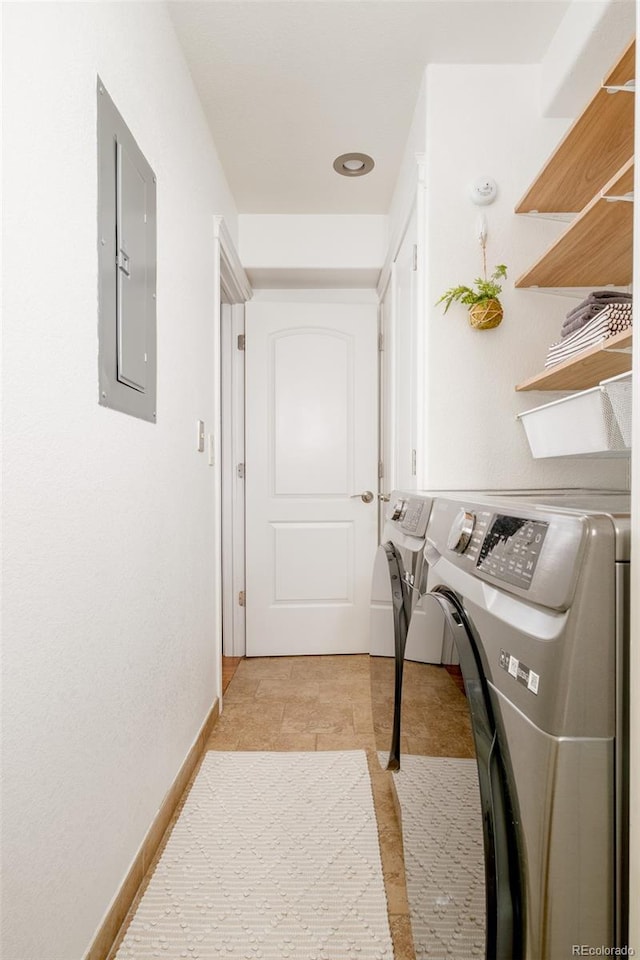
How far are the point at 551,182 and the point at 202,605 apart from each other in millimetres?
1819

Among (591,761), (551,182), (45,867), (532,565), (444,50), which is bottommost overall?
A: (45,867)

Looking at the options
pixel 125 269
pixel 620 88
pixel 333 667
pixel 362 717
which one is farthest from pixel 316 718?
pixel 620 88

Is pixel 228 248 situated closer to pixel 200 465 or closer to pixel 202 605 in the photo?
pixel 200 465

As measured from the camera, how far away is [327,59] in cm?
187

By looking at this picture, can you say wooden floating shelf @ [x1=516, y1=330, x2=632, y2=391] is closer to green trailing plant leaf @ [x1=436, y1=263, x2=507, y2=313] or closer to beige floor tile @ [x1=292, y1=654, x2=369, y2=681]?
green trailing plant leaf @ [x1=436, y1=263, x2=507, y2=313]

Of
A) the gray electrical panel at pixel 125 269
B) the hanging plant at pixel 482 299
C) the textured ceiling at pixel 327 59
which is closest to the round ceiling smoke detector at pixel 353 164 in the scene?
the textured ceiling at pixel 327 59

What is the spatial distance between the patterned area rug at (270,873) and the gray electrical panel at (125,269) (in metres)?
1.15

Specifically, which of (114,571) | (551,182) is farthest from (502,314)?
(114,571)

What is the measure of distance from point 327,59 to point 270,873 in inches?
95.1

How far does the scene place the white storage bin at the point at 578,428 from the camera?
4.02 feet

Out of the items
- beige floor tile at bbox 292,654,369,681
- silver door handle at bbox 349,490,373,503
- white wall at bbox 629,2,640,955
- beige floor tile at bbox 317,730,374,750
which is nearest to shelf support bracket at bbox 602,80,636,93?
white wall at bbox 629,2,640,955

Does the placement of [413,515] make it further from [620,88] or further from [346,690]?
[346,690]

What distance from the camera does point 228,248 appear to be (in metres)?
2.55

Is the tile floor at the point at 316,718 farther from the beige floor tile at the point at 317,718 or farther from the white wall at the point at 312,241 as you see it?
the white wall at the point at 312,241
